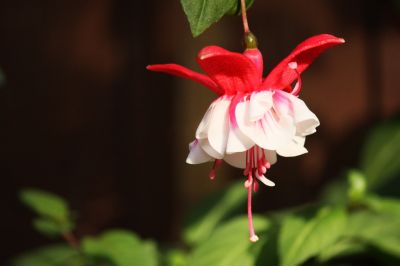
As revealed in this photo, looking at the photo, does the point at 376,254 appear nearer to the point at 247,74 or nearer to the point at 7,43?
the point at 247,74

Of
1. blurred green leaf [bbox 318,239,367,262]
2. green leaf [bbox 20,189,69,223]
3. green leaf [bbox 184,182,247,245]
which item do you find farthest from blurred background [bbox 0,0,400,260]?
blurred green leaf [bbox 318,239,367,262]

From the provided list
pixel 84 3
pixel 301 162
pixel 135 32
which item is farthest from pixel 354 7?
pixel 84 3

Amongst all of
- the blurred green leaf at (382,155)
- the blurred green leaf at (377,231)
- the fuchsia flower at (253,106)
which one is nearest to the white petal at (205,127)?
the fuchsia flower at (253,106)

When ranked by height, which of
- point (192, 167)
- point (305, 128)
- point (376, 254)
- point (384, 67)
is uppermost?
point (305, 128)

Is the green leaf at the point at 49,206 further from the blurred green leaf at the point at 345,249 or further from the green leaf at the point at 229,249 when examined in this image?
the blurred green leaf at the point at 345,249

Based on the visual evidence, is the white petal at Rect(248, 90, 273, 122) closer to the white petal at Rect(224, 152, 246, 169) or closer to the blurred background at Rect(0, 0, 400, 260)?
the white petal at Rect(224, 152, 246, 169)

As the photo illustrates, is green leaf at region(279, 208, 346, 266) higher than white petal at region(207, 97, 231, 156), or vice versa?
white petal at region(207, 97, 231, 156)

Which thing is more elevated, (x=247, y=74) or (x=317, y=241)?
A: (x=247, y=74)
